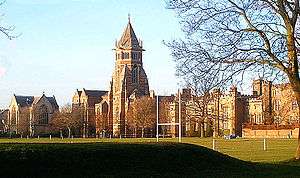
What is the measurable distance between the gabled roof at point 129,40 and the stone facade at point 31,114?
90.2 feet

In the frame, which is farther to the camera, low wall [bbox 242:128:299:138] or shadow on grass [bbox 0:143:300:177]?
low wall [bbox 242:128:299:138]

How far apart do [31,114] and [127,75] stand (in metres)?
31.1

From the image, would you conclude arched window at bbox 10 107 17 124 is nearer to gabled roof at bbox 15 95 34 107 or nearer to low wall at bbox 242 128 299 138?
gabled roof at bbox 15 95 34 107

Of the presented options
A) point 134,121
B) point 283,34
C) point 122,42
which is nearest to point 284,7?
point 283,34

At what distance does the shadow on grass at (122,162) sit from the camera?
57.6 ft

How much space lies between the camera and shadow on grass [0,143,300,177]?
57.6 ft

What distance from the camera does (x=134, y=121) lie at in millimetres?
120562

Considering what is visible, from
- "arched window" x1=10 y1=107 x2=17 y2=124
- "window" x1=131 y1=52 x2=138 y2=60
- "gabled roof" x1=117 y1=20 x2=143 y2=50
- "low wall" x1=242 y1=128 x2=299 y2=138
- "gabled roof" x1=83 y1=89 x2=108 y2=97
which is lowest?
"low wall" x1=242 y1=128 x2=299 y2=138

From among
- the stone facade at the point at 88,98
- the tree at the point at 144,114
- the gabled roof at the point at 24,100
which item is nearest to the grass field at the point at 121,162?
the tree at the point at 144,114

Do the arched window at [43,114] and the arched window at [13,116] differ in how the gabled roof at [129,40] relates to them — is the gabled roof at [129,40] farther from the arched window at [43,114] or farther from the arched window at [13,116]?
the arched window at [13,116]

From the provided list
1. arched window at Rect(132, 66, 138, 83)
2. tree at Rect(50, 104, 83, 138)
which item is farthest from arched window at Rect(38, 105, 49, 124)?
arched window at Rect(132, 66, 138, 83)

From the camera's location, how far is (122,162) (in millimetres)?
19641

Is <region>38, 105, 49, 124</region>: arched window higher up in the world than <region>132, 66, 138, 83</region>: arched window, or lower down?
lower down

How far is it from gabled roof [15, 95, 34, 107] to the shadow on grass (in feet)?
478
